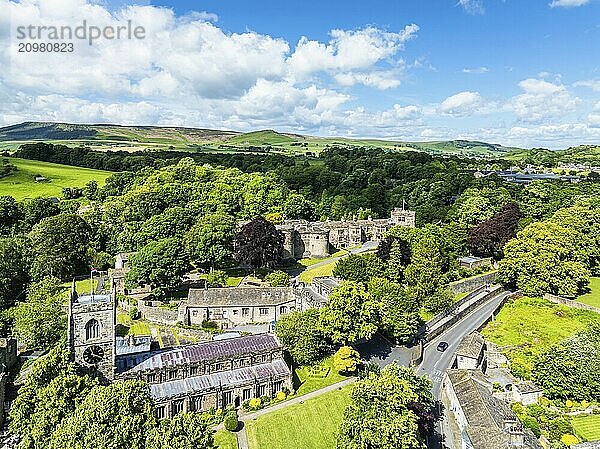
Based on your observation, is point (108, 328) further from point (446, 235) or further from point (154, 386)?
point (446, 235)

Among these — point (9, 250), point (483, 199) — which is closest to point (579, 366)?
point (483, 199)

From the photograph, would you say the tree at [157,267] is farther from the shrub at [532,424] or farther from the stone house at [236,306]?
the shrub at [532,424]

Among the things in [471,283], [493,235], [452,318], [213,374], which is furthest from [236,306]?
[493,235]

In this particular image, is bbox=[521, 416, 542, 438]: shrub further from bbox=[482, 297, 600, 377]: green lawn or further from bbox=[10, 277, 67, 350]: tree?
bbox=[10, 277, 67, 350]: tree

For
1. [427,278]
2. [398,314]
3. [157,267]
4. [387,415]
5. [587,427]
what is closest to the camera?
[387,415]

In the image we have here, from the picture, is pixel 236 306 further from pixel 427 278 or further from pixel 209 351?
pixel 427 278

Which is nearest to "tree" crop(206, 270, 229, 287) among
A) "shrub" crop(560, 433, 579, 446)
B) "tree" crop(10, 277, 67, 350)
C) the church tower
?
"tree" crop(10, 277, 67, 350)

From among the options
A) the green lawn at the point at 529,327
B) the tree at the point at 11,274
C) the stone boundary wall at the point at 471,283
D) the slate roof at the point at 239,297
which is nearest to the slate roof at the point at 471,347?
the green lawn at the point at 529,327
